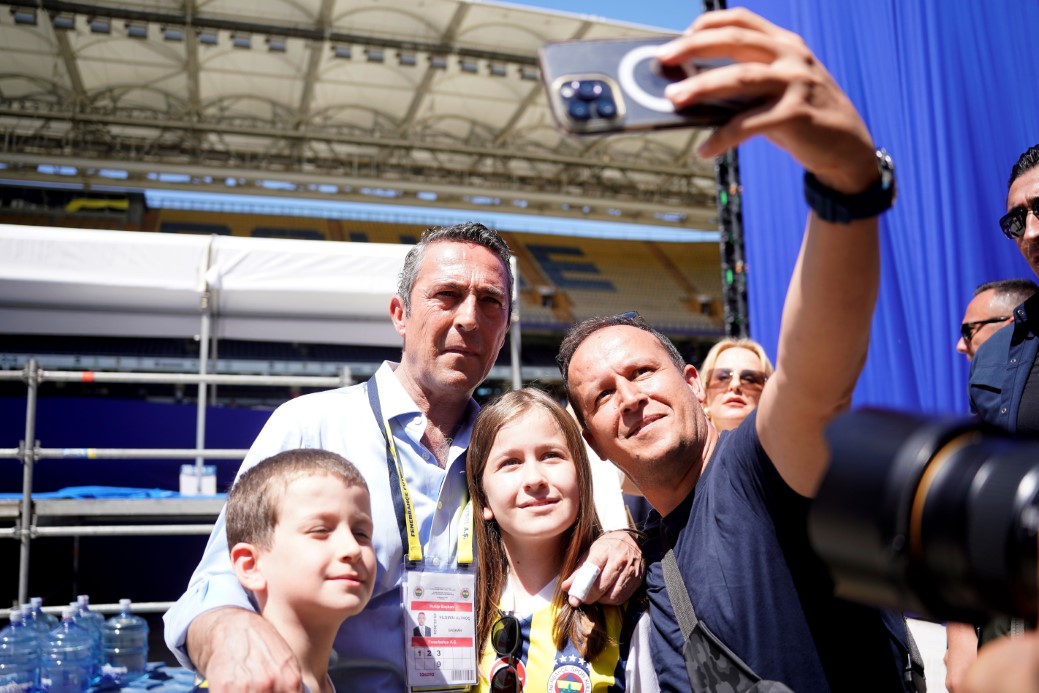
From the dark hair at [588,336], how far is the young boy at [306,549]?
1.76 ft

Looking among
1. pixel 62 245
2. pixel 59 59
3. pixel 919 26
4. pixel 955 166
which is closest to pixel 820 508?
pixel 955 166

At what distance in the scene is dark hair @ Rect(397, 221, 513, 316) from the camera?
1978 mm

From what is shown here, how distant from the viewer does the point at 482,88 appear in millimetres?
15469

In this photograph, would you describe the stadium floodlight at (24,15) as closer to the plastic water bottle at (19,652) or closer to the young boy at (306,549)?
the plastic water bottle at (19,652)

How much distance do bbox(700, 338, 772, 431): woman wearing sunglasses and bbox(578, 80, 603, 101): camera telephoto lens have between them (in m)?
2.61

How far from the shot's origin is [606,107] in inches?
30.3

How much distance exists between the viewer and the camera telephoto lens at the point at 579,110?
30.2 inches

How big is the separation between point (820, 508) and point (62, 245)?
665 cm

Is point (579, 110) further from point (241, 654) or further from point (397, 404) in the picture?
point (397, 404)

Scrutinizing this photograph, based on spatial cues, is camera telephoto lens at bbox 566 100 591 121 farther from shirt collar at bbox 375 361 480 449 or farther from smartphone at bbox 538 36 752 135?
shirt collar at bbox 375 361 480 449

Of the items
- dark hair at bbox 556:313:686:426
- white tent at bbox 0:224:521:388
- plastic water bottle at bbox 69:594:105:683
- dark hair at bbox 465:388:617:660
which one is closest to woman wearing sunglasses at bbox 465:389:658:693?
dark hair at bbox 465:388:617:660

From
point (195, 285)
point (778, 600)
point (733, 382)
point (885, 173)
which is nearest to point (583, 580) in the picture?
point (778, 600)

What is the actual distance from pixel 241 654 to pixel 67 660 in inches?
134

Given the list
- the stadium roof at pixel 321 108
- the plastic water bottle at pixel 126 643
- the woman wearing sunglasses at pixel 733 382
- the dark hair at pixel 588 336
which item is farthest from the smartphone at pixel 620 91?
the stadium roof at pixel 321 108
